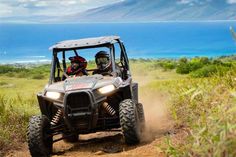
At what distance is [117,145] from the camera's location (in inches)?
387

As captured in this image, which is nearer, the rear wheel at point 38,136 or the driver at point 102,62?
the rear wheel at point 38,136

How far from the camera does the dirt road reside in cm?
853

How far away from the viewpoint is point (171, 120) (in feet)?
39.1

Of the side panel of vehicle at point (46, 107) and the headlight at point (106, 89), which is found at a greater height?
the headlight at point (106, 89)

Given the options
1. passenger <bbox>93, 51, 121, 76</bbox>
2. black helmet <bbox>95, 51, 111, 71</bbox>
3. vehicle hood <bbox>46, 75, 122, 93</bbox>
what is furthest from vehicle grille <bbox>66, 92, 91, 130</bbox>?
black helmet <bbox>95, 51, 111, 71</bbox>

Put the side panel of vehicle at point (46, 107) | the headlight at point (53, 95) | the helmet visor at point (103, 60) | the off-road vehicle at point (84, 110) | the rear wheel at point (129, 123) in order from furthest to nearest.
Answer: the helmet visor at point (103, 60), the side panel of vehicle at point (46, 107), the headlight at point (53, 95), the off-road vehicle at point (84, 110), the rear wheel at point (129, 123)

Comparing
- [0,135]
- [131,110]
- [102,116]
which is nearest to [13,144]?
[0,135]

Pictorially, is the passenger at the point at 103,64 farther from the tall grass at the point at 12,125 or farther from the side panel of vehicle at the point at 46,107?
the tall grass at the point at 12,125

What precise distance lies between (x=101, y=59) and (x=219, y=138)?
6.29m

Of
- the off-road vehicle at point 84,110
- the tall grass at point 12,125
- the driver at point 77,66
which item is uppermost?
the driver at point 77,66

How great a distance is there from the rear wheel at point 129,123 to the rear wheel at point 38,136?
138 cm

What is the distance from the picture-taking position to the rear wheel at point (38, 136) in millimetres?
9250

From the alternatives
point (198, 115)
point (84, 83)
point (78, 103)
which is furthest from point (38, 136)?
point (198, 115)

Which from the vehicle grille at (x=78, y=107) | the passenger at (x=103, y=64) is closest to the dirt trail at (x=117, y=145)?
the vehicle grille at (x=78, y=107)
